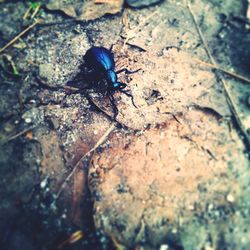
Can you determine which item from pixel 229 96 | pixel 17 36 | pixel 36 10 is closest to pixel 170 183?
pixel 229 96

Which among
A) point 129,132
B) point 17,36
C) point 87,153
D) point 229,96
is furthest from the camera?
point 17,36

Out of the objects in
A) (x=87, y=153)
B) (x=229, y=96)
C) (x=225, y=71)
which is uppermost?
(x=87, y=153)

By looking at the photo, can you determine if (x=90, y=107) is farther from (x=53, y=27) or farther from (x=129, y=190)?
(x=53, y=27)

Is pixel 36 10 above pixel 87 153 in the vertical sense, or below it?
above

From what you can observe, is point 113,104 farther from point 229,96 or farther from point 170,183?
point 229,96

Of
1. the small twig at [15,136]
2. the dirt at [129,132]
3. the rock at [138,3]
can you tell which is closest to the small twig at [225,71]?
the dirt at [129,132]

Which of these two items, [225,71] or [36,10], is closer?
[225,71]

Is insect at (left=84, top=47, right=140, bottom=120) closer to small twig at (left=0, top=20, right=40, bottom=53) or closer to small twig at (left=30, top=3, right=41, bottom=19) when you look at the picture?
small twig at (left=0, top=20, right=40, bottom=53)
